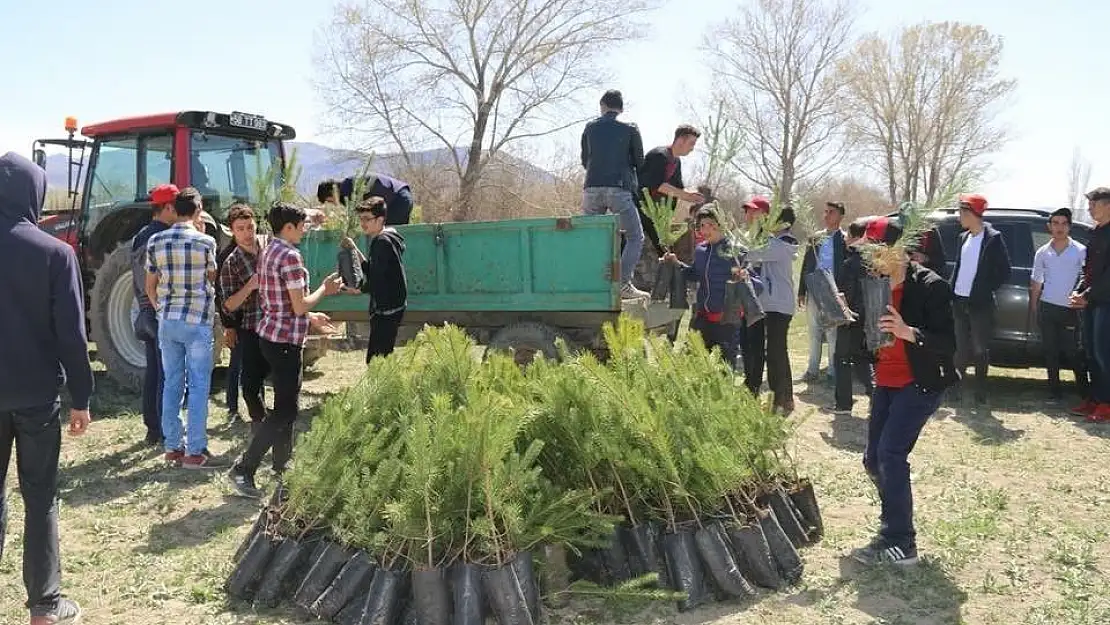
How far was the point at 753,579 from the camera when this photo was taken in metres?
3.54

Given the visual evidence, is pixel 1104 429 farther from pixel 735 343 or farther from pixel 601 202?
pixel 601 202

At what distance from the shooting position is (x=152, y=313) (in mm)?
5637

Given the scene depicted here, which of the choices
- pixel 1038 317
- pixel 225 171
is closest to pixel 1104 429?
pixel 1038 317

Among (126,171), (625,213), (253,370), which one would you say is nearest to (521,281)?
(625,213)

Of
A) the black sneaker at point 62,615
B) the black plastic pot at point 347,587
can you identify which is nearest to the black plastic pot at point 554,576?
the black plastic pot at point 347,587

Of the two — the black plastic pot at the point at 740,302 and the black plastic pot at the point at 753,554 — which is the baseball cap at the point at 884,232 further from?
the black plastic pot at the point at 740,302

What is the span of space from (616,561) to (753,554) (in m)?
0.55

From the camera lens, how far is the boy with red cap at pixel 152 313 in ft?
18.0

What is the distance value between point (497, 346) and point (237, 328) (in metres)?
1.81

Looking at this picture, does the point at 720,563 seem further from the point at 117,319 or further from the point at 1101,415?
the point at 117,319

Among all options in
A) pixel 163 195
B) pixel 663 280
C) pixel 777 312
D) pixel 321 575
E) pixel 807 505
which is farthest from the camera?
pixel 663 280

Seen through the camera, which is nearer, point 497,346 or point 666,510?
point 666,510

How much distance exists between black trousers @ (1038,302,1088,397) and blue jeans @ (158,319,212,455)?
6471 mm

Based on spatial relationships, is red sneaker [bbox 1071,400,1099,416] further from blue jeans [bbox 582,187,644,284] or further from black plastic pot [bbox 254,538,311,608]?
black plastic pot [bbox 254,538,311,608]
